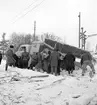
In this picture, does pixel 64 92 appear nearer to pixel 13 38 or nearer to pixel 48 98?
pixel 48 98

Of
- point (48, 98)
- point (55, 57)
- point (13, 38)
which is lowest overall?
point (48, 98)

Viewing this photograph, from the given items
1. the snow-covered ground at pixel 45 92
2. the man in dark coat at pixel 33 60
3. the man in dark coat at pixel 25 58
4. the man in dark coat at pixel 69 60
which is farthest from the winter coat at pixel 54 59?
the snow-covered ground at pixel 45 92

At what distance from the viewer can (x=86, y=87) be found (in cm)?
633

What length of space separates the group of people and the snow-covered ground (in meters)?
3.00

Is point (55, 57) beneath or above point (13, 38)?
beneath

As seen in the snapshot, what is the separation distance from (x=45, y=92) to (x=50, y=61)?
4.81 m

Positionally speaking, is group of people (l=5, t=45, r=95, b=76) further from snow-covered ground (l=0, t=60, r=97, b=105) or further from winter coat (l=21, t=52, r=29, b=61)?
snow-covered ground (l=0, t=60, r=97, b=105)

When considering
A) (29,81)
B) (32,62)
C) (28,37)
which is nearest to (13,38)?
(28,37)

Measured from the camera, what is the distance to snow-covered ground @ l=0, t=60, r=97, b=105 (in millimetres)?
5102

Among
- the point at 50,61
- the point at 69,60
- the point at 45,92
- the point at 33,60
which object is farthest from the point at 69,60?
the point at 45,92

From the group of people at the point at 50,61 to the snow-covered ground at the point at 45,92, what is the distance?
9.84 feet

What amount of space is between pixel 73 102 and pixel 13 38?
7654 cm

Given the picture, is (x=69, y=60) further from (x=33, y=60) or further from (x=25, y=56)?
(x=25, y=56)

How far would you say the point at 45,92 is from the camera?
19.0ft
